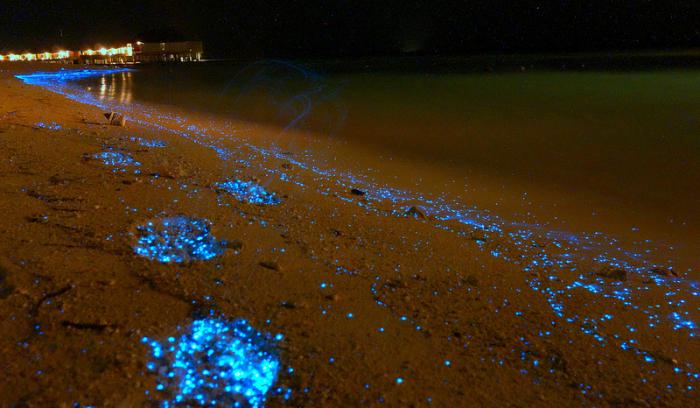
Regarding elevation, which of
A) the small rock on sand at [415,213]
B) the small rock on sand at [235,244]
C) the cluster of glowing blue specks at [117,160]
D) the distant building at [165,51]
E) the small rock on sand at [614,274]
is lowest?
the small rock on sand at [614,274]

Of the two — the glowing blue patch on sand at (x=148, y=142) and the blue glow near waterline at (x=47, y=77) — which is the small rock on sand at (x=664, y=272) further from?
the blue glow near waterline at (x=47, y=77)

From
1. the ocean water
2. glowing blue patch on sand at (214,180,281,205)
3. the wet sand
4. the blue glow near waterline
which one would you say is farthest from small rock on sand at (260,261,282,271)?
the blue glow near waterline

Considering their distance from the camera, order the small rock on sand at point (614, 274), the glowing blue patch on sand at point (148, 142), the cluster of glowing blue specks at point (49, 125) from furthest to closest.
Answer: the cluster of glowing blue specks at point (49, 125) → the glowing blue patch on sand at point (148, 142) → the small rock on sand at point (614, 274)

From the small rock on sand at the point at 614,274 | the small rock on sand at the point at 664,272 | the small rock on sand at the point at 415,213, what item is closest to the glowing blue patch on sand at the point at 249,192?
the small rock on sand at the point at 415,213

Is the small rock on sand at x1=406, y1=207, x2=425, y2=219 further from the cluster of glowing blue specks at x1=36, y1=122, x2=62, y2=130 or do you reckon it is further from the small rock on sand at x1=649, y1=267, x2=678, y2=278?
the cluster of glowing blue specks at x1=36, y1=122, x2=62, y2=130

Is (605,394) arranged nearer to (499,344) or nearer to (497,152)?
(499,344)

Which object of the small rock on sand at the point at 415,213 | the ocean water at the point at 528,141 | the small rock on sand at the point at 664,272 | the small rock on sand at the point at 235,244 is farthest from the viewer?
the ocean water at the point at 528,141

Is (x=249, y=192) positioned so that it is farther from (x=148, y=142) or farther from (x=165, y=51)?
(x=165, y=51)
